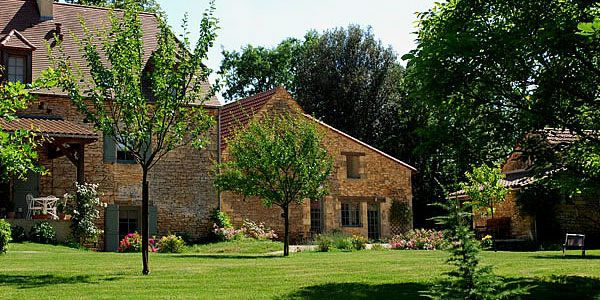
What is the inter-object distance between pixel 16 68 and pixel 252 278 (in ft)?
50.0

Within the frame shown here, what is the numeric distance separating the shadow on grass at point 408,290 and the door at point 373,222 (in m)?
19.5

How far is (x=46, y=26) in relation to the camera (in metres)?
26.2

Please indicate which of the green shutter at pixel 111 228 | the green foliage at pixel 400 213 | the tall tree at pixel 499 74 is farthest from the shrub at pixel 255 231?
the tall tree at pixel 499 74

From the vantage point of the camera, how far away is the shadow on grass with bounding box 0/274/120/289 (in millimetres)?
11180

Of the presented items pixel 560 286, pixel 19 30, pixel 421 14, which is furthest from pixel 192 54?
pixel 19 30

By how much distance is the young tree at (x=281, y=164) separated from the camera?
64.5 feet

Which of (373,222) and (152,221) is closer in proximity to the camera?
(152,221)

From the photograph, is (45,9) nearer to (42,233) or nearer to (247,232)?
(42,233)

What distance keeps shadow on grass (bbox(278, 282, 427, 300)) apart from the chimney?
1892cm

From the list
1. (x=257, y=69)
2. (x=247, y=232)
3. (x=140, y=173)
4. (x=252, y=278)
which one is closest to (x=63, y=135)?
(x=140, y=173)

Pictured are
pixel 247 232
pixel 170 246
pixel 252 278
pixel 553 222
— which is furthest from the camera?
pixel 553 222

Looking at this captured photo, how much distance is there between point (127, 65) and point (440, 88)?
5.37 m

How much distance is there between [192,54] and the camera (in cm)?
1365

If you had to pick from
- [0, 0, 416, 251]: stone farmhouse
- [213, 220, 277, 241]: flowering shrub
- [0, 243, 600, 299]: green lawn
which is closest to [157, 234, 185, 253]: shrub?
[0, 0, 416, 251]: stone farmhouse
